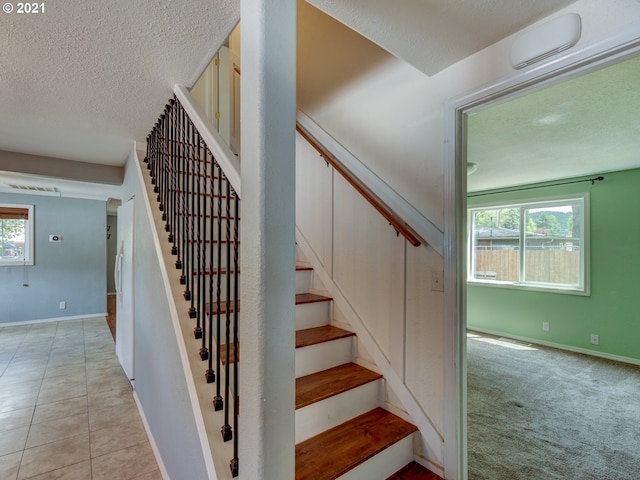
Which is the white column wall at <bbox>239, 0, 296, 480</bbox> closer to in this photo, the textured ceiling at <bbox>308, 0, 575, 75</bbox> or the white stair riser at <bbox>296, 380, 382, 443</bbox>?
the textured ceiling at <bbox>308, 0, 575, 75</bbox>

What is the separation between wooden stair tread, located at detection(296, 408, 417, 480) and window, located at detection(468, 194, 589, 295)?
12.9ft

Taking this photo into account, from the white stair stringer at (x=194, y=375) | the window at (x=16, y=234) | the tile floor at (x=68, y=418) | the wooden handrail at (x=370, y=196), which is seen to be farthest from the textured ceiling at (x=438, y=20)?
the window at (x=16, y=234)

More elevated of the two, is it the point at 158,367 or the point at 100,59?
the point at 100,59

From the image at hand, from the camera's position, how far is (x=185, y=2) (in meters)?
1.11

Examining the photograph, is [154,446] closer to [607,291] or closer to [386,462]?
[386,462]

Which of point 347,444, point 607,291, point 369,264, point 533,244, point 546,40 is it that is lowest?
point 347,444

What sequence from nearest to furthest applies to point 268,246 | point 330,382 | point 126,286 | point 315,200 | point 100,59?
point 268,246 → point 100,59 → point 330,382 → point 315,200 → point 126,286

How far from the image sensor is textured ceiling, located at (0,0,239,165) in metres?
1.15

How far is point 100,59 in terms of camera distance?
4.68ft

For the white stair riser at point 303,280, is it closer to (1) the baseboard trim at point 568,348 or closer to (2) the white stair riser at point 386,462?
(2) the white stair riser at point 386,462

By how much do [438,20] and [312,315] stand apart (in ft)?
5.89

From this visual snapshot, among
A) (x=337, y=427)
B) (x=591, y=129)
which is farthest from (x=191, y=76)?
(x=591, y=129)

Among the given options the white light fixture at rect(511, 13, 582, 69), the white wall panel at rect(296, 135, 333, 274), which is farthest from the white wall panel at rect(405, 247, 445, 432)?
the white light fixture at rect(511, 13, 582, 69)

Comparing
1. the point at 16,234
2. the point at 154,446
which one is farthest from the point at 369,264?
the point at 16,234
